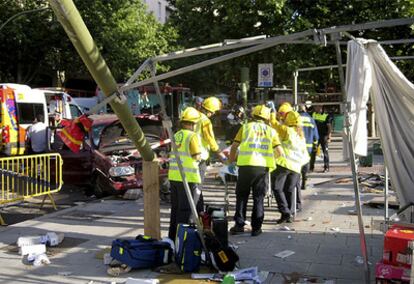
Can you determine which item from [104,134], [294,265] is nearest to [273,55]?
[104,134]

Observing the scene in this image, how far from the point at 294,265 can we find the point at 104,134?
19.7ft

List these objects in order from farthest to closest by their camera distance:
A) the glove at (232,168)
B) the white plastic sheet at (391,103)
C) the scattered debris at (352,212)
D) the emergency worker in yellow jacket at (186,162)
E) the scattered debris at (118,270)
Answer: the glove at (232,168) → the scattered debris at (352,212) → the emergency worker in yellow jacket at (186,162) → the scattered debris at (118,270) → the white plastic sheet at (391,103)

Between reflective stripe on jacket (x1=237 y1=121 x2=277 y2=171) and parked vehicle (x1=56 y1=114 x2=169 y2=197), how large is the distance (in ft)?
10.6

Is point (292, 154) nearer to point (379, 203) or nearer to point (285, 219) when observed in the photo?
point (285, 219)

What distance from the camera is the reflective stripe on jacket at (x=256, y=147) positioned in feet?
22.2

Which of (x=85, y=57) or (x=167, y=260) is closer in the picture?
(x=85, y=57)

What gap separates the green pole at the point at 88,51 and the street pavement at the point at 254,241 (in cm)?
170

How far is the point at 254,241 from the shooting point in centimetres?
665

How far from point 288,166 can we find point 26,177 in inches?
181

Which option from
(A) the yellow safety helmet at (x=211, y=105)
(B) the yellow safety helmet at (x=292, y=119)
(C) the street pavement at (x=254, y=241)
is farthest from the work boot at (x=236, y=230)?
(A) the yellow safety helmet at (x=211, y=105)

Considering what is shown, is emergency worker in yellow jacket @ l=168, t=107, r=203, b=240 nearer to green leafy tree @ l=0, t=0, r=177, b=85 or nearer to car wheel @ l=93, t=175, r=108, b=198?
car wheel @ l=93, t=175, r=108, b=198

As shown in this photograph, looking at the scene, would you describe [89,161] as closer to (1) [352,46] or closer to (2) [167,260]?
(2) [167,260]

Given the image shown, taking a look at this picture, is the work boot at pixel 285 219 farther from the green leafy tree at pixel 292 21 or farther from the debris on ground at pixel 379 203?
the green leafy tree at pixel 292 21

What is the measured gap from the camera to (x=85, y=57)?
4473mm
